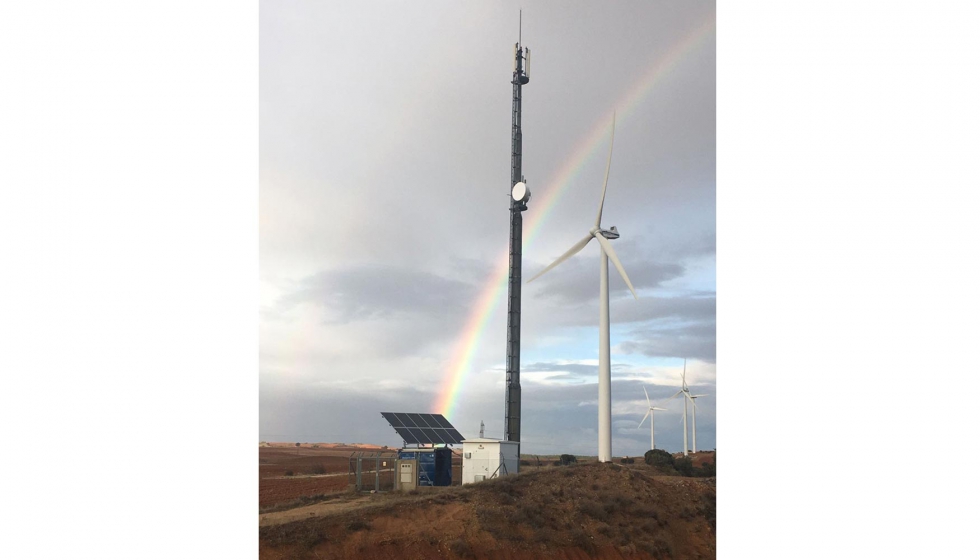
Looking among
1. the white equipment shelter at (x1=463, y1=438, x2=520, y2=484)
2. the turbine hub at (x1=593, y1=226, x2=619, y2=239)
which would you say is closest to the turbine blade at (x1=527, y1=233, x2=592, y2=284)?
the turbine hub at (x1=593, y1=226, x2=619, y2=239)

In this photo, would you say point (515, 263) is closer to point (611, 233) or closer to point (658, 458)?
point (611, 233)

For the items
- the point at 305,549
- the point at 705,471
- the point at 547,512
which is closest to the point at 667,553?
the point at 547,512

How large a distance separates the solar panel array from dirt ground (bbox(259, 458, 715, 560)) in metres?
3.95

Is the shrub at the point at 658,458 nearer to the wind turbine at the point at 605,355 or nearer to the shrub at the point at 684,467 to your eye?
the shrub at the point at 684,467

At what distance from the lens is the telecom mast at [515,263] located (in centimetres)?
3078

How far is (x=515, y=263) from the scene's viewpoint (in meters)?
31.8

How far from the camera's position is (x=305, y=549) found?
16.6m

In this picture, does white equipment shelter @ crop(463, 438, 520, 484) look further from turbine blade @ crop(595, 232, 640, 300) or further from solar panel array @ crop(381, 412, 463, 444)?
turbine blade @ crop(595, 232, 640, 300)

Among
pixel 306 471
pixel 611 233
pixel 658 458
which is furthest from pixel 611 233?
Answer: pixel 306 471

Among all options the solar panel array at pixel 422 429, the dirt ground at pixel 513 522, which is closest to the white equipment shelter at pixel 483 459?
the solar panel array at pixel 422 429

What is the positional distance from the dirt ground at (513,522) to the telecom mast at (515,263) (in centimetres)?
679

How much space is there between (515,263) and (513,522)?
14512mm

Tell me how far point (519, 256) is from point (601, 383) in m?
8.24
